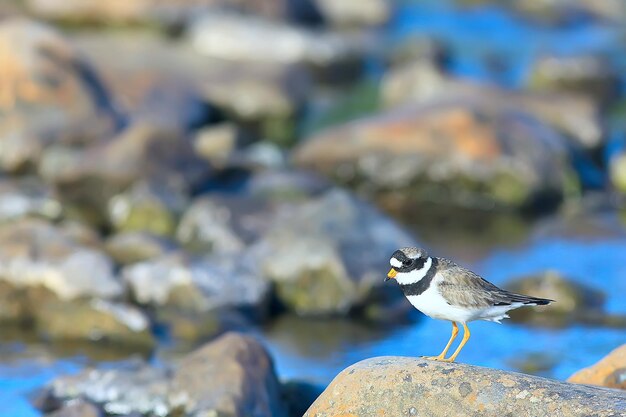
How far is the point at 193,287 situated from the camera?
1397 cm

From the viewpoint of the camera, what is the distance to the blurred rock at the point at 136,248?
14.7m

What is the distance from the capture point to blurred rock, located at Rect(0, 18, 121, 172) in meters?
18.7

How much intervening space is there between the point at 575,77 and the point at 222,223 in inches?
473

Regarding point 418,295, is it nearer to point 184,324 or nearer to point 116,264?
point 184,324

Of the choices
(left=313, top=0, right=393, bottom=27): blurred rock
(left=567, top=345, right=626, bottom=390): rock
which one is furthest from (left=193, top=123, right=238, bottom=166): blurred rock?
(left=567, top=345, right=626, bottom=390): rock

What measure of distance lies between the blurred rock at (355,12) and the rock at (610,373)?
21.2 meters

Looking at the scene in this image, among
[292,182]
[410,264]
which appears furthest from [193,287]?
[410,264]

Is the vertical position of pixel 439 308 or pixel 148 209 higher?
pixel 148 209

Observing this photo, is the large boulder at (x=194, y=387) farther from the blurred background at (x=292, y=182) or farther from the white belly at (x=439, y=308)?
the white belly at (x=439, y=308)

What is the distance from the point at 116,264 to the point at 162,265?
→ 69 cm

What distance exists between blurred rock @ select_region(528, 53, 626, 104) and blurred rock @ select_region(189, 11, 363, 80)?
412 centimetres

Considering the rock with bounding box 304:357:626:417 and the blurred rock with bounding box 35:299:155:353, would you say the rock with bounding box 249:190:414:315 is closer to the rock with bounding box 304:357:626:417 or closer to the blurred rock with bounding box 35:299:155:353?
the blurred rock with bounding box 35:299:155:353

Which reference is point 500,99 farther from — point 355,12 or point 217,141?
point 355,12

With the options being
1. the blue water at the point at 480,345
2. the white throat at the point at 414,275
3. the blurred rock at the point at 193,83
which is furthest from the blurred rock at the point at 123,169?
the white throat at the point at 414,275
